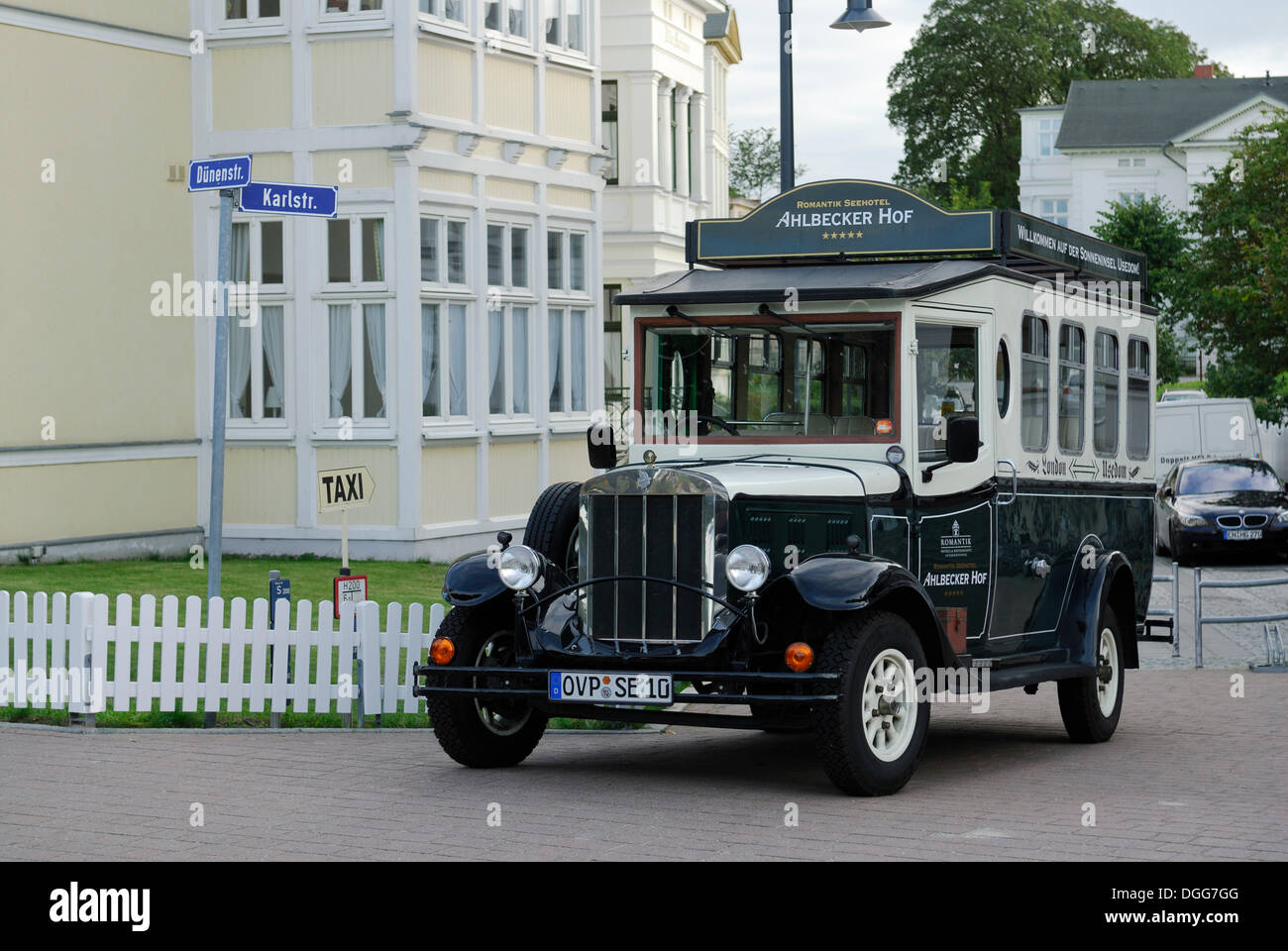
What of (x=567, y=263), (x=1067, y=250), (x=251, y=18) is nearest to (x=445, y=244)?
(x=567, y=263)

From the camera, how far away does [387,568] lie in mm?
20250

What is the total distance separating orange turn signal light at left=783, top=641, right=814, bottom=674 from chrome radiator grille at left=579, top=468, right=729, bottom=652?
0.50 meters

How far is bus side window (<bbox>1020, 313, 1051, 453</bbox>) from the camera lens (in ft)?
37.5

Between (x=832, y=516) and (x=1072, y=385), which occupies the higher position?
(x=1072, y=385)

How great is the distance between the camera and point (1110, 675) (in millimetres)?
12203

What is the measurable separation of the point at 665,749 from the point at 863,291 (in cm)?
302

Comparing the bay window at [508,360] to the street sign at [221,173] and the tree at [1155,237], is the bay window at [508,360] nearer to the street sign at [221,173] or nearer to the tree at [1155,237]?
the street sign at [221,173]

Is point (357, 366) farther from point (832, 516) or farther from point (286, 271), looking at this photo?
point (832, 516)

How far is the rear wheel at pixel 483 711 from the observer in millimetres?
10258

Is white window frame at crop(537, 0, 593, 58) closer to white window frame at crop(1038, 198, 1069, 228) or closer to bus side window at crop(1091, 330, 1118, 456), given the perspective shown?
bus side window at crop(1091, 330, 1118, 456)

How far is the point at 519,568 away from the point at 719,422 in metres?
1.58

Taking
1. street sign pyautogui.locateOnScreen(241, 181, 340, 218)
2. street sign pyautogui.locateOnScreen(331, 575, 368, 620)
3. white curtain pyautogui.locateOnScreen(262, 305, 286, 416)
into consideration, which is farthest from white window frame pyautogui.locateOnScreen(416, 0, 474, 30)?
street sign pyautogui.locateOnScreen(331, 575, 368, 620)

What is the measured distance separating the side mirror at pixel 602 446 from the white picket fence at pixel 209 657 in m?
1.80

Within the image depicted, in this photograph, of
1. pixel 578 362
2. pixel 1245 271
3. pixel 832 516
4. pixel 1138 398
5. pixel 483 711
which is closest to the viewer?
pixel 832 516
